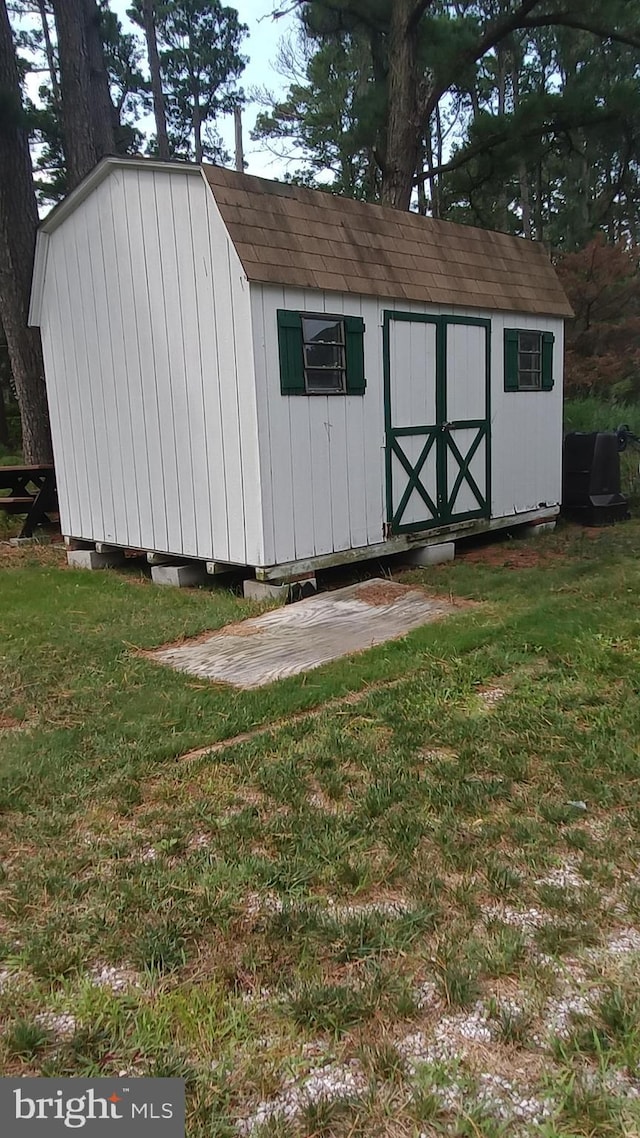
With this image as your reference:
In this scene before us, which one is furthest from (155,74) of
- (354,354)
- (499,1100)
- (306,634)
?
(499,1100)

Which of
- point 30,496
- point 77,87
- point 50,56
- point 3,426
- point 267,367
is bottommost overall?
point 30,496

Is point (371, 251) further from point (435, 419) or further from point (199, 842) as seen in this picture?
point (199, 842)

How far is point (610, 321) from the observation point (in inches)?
720

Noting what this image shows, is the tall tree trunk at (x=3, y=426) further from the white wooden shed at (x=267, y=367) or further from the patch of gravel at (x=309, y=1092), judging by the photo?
the patch of gravel at (x=309, y=1092)

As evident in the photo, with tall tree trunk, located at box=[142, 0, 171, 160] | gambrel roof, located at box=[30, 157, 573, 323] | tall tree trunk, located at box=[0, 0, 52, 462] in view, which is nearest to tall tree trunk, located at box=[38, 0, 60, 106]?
tall tree trunk, located at box=[142, 0, 171, 160]

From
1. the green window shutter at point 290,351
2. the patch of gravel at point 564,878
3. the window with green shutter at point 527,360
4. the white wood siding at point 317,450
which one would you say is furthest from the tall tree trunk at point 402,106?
the patch of gravel at point 564,878

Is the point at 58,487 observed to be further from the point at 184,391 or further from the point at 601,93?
the point at 601,93

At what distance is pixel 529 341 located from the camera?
27.3 feet

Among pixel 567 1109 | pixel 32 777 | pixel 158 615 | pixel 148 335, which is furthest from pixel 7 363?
pixel 567 1109

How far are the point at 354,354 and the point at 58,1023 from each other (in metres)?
5.30

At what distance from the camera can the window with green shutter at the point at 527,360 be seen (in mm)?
8004

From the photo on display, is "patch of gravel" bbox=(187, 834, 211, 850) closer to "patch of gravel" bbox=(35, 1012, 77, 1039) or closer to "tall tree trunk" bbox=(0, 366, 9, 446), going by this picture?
"patch of gravel" bbox=(35, 1012, 77, 1039)

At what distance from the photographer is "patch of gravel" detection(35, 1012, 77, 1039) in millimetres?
1749

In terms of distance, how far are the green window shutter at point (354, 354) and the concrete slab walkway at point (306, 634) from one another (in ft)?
5.18
